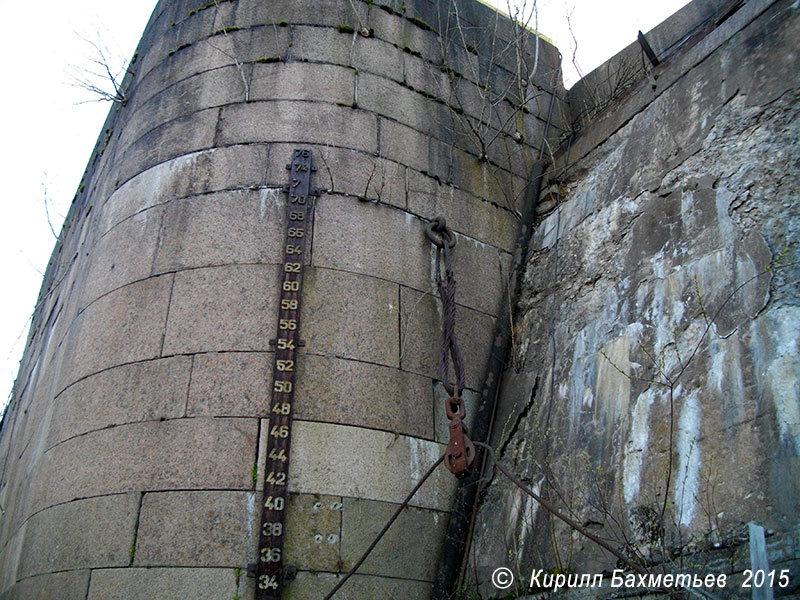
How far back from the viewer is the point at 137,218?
5.02 metres

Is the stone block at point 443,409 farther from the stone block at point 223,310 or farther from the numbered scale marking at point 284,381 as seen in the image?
the stone block at point 223,310

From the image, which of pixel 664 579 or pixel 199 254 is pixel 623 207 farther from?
pixel 199 254

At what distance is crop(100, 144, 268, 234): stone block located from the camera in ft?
16.0

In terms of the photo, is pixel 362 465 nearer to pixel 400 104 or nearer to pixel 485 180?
pixel 485 180

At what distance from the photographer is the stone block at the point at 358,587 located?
371cm

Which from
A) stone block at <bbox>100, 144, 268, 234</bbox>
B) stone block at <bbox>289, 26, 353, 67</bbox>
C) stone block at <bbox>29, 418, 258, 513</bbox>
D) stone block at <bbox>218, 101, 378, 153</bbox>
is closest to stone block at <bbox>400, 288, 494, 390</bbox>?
stone block at <bbox>29, 418, 258, 513</bbox>

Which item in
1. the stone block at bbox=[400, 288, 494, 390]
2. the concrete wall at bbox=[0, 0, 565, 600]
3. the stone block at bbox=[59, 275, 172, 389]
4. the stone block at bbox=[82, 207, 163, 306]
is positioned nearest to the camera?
the concrete wall at bbox=[0, 0, 565, 600]

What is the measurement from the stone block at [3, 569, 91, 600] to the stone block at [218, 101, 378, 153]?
2.89m

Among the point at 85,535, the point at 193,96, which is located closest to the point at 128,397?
the point at 85,535

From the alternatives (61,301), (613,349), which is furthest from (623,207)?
(61,301)

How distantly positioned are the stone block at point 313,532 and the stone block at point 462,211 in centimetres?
214

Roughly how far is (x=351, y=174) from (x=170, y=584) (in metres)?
2.78

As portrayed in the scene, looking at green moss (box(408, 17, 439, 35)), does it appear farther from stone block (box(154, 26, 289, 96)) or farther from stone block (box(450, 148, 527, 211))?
stone block (box(450, 148, 527, 211))

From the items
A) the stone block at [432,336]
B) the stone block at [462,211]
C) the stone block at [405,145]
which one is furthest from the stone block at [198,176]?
the stone block at [432,336]
